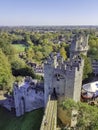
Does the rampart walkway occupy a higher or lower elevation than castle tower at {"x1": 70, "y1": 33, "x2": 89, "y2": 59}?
lower

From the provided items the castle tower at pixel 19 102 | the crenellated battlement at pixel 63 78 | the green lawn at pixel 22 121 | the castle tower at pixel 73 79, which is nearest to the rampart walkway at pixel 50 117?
the crenellated battlement at pixel 63 78

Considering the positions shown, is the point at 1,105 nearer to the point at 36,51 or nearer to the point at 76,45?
the point at 76,45

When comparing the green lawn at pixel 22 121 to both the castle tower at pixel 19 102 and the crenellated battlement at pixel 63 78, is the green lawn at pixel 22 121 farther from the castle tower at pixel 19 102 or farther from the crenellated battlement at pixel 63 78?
the crenellated battlement at pixel 63 78

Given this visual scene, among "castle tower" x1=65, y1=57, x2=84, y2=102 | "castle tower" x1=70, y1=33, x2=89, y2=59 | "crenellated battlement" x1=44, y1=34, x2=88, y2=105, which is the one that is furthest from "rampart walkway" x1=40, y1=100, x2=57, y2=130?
"castle tower" x1=70, y1=33, x2=89, y2=59

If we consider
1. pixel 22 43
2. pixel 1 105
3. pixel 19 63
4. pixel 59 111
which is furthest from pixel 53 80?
pixel 22 43

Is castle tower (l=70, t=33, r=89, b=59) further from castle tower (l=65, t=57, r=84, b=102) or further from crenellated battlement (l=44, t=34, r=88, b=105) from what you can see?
castle tower (l=65, t=57, r=84, b=102)

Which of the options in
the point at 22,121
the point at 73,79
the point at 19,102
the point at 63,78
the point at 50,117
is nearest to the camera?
the point at 50,117

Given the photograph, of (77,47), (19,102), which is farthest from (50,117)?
(77,47)

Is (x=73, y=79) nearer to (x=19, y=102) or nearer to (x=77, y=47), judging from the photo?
(x=19, y=102)

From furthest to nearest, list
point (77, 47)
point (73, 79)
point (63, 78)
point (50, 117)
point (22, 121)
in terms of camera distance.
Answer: point (77, 47), point (22, 121), point (63, 78), point (73, 79), point (50, 117)
